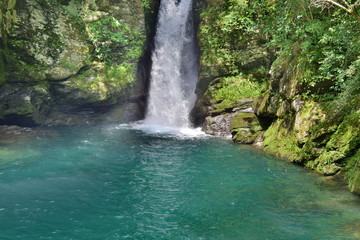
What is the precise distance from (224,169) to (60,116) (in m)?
14.4

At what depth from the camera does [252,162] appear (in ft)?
42.3

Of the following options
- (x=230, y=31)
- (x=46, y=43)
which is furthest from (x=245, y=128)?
(x=46, y=43)

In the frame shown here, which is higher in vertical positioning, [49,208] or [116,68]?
[116,68]

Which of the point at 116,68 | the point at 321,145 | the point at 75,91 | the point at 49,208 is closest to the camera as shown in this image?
the point at 49,208

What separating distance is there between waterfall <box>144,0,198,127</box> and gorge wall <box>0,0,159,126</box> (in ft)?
3.33

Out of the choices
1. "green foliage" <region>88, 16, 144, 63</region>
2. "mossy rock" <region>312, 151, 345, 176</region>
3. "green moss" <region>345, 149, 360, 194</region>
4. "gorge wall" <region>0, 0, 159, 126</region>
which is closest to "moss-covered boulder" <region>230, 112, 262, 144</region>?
"mossy rock" <region>312, 151, 345, 176</region>

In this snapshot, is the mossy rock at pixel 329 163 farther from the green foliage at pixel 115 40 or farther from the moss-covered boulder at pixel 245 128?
the green foliage at pixel 115 40

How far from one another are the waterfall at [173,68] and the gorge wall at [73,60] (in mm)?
1016

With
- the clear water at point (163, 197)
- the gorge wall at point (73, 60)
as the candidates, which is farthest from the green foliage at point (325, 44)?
the gorge wall at point (73, 60)

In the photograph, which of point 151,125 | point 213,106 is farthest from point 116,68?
point 213,106

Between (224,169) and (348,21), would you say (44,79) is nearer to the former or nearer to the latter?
(224,169)

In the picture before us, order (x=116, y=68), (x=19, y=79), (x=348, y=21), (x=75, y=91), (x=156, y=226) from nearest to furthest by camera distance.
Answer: (x=156, y=226), (x=348, y=21), (x=19, y=79), (x=75, y=91), (x=116, y=68)

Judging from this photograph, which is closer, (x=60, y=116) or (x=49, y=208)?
(x=49, y=208)

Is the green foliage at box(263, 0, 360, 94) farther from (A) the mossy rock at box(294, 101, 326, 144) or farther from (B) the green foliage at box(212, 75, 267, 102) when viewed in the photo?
(B) the green foliage at box(212, 75, 267, 102)
